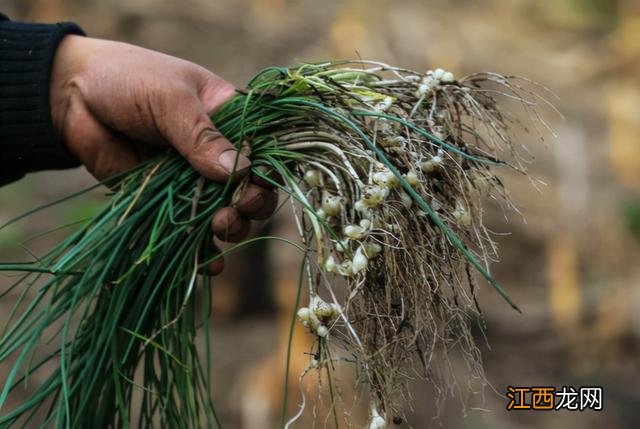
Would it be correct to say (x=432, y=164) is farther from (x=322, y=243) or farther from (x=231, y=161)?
(x=231, y=161)

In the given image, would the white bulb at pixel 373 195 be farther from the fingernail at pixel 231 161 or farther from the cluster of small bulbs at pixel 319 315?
the fingernail at pixel 231 161

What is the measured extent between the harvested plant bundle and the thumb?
0.03 m

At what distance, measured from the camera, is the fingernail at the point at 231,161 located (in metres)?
1.32

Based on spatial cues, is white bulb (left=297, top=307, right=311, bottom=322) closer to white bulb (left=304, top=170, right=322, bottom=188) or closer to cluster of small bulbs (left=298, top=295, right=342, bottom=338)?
cluster of small bulbs (left=298, top=295, right=342, bottom=338)

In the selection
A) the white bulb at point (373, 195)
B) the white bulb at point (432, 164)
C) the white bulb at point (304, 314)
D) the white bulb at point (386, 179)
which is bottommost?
the white bulb at point (304, 314)

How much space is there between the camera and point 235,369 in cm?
341

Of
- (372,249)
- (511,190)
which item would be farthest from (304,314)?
(511,190)

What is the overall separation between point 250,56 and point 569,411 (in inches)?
95.5

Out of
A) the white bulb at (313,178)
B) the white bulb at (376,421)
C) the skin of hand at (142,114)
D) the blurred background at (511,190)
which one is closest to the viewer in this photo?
the white bulb at (376,421)

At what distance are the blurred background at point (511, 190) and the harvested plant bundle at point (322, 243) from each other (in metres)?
1.61

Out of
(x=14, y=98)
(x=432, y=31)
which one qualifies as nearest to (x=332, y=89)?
Answer: (x=14, y=98)

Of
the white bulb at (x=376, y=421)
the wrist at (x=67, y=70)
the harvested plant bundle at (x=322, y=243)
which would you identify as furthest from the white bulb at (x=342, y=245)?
the wrist at (x=67, y=70)

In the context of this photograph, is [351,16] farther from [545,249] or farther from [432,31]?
[545,249]

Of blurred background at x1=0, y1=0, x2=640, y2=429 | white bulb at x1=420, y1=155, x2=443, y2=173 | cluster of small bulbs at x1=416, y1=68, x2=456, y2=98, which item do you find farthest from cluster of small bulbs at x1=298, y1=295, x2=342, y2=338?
blurred background at x1=0, y1=0, x2=640, y2=429
